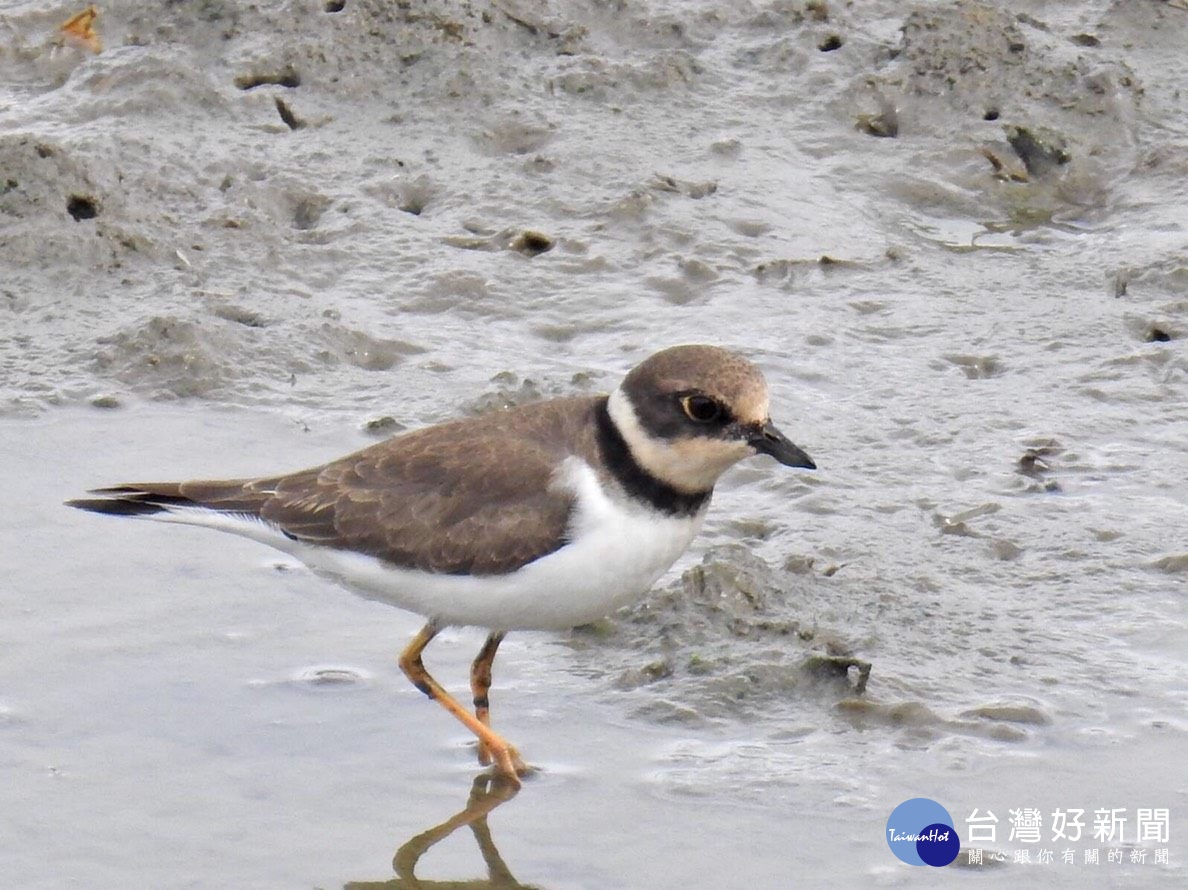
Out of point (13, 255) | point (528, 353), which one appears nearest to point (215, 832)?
point (528, 353)

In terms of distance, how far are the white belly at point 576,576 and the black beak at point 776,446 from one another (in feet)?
0.99

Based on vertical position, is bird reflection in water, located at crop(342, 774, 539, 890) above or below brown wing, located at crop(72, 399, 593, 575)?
below

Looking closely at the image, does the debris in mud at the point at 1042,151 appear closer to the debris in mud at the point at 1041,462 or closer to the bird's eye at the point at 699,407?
the debris in mud at the point at 1041,462

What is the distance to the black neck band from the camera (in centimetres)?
584

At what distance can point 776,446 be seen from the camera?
5.88m

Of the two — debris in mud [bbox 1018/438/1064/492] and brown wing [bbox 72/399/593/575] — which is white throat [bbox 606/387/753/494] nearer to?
brown wing [bbox 72/399/593/575]

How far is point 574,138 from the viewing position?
31.6 feet

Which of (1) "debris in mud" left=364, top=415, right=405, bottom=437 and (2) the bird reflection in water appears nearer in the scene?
(2) the bird reflection in water

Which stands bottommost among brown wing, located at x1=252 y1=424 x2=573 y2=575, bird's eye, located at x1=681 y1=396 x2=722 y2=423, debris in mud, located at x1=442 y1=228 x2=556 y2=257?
brown wing, located at x1=252 y1=424 x2=573 y2=575

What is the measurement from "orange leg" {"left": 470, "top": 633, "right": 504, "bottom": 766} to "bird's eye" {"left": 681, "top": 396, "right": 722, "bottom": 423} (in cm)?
103

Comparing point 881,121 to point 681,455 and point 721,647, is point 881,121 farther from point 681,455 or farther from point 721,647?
point 681,455

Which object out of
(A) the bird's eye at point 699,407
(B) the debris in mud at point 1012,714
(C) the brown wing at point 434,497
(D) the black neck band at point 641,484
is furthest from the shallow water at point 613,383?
(A) the bird's eye at point 699,407

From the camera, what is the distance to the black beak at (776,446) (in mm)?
5855

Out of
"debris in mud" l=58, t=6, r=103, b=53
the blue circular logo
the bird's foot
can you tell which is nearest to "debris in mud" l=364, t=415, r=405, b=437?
the bird's foot
